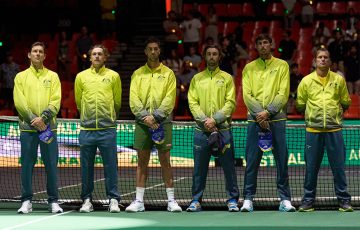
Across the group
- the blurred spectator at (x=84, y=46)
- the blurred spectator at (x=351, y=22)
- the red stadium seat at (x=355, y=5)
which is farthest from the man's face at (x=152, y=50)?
the red stadium seat at (x=355, y=5)

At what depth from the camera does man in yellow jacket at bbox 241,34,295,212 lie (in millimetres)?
14109

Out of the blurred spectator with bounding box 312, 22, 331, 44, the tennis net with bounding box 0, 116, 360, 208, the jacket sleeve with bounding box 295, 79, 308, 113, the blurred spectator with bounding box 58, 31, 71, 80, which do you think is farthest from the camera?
the blurred spectator with bounding box 58, 31, 71, 80

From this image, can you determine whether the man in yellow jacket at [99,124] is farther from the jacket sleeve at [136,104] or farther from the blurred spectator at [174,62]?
the blurred spectator at [174,62]

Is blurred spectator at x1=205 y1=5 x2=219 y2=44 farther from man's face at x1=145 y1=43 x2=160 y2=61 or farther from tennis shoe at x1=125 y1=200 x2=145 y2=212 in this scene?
tennis shoe at x1=125 y1=200 x2=145 y2=212

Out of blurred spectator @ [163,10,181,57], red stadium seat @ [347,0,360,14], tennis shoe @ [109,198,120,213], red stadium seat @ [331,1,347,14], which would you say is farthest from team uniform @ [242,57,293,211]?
red stadium seat @ [331,1,347,14]

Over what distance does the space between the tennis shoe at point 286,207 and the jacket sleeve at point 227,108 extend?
1.44 m

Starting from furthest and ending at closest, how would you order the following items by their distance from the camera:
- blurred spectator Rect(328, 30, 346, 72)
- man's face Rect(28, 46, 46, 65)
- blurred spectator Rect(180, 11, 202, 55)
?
1. blurred spectator Rect(180, 11, 202, 55)
2. blurred spectator Rect(328, 30, 346, 72)
3. man's face Rect(28, 46, 46, 65)

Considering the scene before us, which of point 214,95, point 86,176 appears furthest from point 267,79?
point 86,176

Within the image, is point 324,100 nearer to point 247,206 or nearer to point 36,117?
point 247,206

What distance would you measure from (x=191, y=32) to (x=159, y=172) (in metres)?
8.68

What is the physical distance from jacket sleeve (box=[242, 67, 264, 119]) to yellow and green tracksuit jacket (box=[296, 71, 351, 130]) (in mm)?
702

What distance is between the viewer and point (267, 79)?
46.7 ft

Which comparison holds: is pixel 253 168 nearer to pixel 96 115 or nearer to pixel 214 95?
pixel 214 95

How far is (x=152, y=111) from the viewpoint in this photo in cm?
1435
